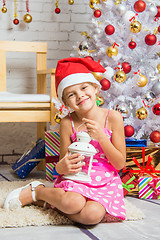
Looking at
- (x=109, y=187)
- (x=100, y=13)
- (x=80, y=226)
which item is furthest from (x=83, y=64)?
(x=100, y=13)

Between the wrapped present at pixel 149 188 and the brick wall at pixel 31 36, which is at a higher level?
the brick wall at pixel 31 36

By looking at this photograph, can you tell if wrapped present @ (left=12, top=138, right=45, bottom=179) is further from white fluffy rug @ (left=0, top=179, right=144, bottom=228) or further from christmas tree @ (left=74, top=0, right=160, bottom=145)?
white fluffy rug @ (left=0, top=179, right=144, bottom=228)

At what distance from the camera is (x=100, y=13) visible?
6.68ft

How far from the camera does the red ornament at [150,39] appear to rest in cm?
188

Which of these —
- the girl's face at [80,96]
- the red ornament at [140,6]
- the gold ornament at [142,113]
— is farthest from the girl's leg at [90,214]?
the red ornament at [140,6]

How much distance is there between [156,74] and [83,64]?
67 cm

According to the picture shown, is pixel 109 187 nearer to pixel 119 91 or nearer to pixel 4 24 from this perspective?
pixel 119 91

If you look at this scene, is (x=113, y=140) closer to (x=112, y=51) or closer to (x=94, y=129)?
(x=94, y=129)

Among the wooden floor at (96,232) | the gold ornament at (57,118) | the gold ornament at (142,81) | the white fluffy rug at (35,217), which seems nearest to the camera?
the wooden floor at (96,232)

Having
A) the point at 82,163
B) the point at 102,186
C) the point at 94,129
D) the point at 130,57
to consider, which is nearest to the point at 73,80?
the point at 94,129

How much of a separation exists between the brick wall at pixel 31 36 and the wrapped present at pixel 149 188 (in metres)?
1.18

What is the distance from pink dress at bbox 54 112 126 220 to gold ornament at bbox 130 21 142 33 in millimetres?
685

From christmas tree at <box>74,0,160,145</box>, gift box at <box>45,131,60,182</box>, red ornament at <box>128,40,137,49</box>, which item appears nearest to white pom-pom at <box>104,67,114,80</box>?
christmas tree at <box>74,0,160,145</box>

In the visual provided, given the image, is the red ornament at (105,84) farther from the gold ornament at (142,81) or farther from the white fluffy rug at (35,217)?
the white fluffy rug at (35,217)
